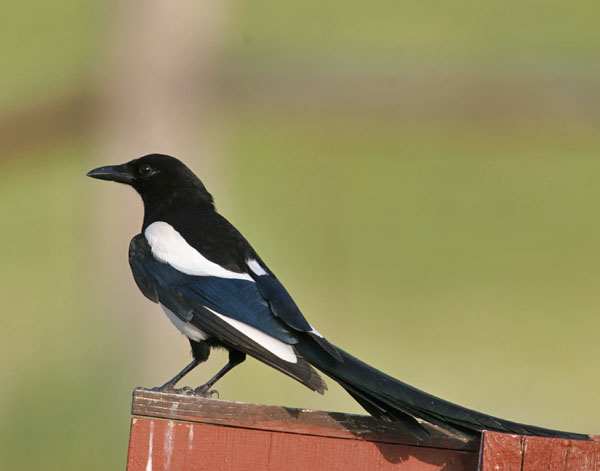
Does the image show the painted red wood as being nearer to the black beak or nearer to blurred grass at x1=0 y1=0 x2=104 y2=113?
the black beak

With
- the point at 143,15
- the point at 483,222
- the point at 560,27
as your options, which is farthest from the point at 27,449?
the point at 560,27

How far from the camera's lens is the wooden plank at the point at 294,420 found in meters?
1.99

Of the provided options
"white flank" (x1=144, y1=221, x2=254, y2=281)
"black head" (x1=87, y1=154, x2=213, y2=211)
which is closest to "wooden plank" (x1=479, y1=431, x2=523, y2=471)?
"white flank" (x1=144, y1=221, x2=254, y2=281)

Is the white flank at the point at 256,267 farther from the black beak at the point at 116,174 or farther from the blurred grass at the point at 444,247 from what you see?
the blurred grass at the point at 444,247

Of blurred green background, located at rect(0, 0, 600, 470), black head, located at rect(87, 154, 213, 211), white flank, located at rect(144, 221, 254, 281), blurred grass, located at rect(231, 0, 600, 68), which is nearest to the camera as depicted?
white flank, located at rect(144, 221, 254, 281)

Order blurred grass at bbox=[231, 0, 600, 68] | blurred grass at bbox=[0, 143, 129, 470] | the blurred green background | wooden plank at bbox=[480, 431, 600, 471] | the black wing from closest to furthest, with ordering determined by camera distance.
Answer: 1. wooden plank at bbox=[480, 431, 600, 471]
2. the black wing
3. the blurred green background
4. blurred grass at bbox=[0, 143, 129, 470]
5. blurred grass at bbox=[231, 0, 600, 68]

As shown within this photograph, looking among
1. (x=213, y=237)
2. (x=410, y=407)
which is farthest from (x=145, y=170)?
(x=410, y=407)

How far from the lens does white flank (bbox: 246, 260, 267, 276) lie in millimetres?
2496

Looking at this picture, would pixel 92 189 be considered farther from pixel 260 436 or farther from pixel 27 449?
pixel 260 436

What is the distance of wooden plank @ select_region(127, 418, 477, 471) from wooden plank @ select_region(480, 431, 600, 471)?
123 mm

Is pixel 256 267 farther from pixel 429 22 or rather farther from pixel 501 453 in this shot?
pixel 429 22

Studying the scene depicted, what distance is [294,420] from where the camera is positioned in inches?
78.3

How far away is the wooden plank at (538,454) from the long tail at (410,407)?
1.8 inches

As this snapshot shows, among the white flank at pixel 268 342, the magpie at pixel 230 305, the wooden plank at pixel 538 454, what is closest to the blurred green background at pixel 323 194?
the magpie at pixel 230 305
